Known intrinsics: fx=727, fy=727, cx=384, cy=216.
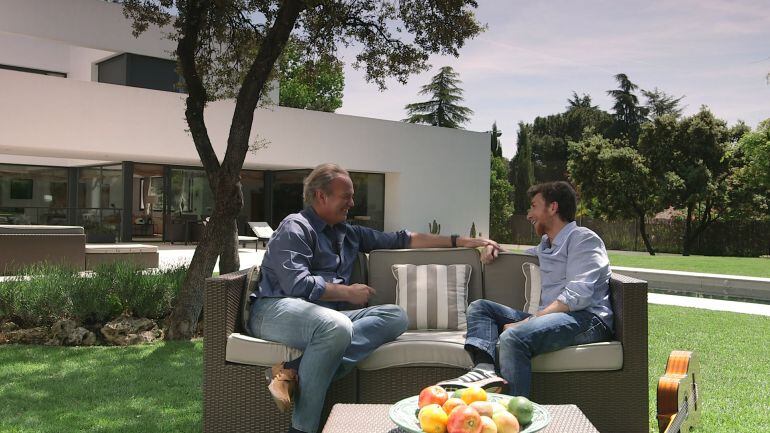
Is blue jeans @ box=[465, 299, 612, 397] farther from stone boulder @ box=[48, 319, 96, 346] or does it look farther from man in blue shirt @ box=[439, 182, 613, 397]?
stone boulder @ box=[48, 319, 96, 346]

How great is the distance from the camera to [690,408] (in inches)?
128

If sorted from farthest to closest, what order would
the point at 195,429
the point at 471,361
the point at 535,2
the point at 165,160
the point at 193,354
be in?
the point at 165,160 < the point at 535,2 < the point at 193,354 < the point at 195,429 < the point at 471,361

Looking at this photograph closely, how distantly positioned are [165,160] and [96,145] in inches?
93.4

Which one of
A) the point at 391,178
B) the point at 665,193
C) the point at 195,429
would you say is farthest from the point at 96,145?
the point at 665,193

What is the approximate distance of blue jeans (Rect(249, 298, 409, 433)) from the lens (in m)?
3.22

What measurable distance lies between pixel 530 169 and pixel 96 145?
26.6 meters

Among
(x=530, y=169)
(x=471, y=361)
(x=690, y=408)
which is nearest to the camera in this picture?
(x=690, y=408)

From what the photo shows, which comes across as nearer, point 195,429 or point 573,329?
point 573,329

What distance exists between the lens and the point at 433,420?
7.09 feet

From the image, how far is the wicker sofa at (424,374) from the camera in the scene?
3477 mm

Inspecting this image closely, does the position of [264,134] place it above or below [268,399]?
above

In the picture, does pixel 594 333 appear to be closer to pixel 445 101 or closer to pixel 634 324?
pixel 634 324

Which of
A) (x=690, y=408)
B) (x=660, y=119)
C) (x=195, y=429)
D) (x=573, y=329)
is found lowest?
(x=195, y=429)

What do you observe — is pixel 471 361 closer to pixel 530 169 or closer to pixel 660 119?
pixel 660 119
